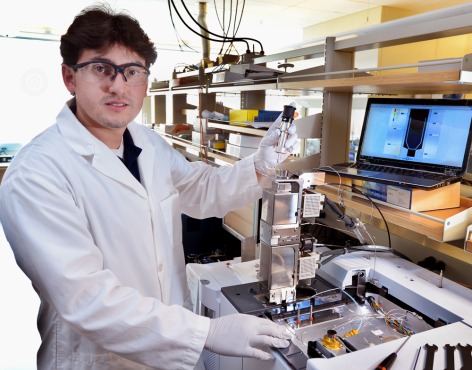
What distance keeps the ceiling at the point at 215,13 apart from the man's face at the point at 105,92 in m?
2.44

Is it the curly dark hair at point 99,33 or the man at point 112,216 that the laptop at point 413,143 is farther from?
the curly dark hair at point 99,33

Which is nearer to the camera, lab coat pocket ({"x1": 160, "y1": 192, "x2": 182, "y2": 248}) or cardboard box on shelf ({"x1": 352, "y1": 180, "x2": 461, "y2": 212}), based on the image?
cardboard box on shelf ({"x1": 352, "y1": 180, "x2": 461, "y2": 212})

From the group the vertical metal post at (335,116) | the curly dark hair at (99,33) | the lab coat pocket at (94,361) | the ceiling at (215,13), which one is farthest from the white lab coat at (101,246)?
the ceiling at (215,13)

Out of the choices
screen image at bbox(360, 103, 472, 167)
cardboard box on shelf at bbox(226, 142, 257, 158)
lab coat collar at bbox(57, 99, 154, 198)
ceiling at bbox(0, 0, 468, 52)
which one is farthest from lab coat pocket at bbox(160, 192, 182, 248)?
ceiling at bbox(0, 0, 468, 52)

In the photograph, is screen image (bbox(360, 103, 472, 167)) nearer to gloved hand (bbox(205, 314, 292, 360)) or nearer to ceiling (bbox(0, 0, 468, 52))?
gloved hand (bbox(205, 314, 292, 360))

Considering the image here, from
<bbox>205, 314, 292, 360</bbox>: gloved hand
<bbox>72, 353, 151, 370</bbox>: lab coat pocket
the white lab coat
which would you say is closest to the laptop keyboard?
the white lab coat

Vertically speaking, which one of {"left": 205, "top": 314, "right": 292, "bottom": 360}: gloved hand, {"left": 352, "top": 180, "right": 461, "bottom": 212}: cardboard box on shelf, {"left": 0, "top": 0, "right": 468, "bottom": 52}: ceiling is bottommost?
{"left": 205, "top": 314, "right": 292, "bottom": 360}: gloved hand

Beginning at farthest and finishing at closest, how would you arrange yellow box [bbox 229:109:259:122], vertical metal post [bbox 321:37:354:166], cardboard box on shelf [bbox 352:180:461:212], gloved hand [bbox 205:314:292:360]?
yellow box [bbox 229:109:259:122] < vertical metal post [bbox 321:37:354:166] < cardboard box on shelf [bbox 352:180:461:212] < gloved hand [bbox 205:314:292:360]

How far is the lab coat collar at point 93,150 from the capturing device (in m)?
1.10

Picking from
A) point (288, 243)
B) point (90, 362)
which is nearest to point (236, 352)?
point (288, 243)

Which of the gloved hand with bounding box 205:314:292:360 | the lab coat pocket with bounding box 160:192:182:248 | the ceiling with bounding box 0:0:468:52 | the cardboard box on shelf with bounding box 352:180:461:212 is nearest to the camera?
the gloved hand with bounding box 205:314:292:360

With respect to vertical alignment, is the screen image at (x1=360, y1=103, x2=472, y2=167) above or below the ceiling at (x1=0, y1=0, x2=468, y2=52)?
below

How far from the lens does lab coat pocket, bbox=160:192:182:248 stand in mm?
1262

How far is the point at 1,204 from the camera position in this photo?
0.94 metres
